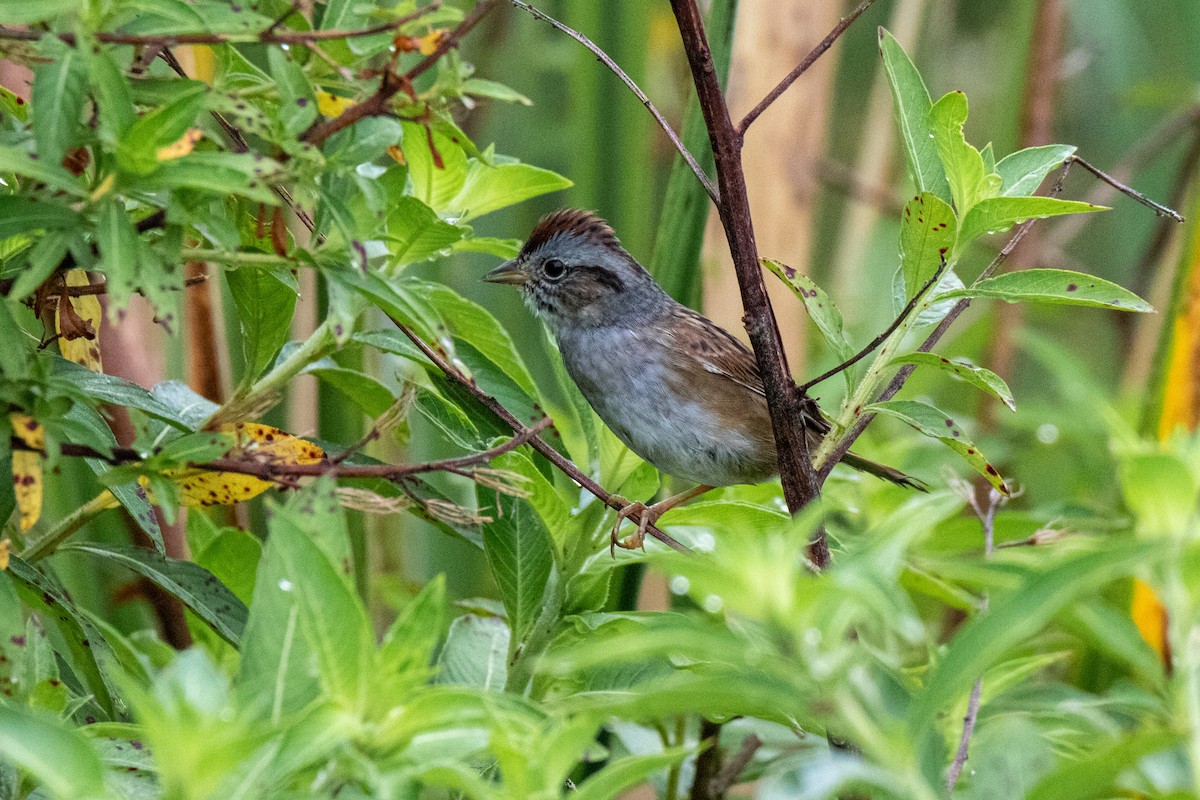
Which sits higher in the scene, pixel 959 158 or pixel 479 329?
pixel 959 158

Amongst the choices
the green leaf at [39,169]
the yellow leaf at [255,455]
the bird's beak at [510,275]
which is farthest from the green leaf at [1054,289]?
the bird's beak at [510,275]

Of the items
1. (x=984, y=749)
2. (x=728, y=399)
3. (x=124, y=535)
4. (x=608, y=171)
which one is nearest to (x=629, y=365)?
(x=728, y=399)

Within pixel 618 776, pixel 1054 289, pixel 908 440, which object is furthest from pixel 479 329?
pixel 908 440

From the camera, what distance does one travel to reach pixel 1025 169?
1.17 metres

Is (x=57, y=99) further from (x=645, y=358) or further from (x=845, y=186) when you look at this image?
(x=845, y=186)

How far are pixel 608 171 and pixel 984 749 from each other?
4.30ft

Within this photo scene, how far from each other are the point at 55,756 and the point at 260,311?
604 millimetres

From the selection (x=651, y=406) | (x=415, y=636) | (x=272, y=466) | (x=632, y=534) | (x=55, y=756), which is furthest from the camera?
(x=651, y=406)

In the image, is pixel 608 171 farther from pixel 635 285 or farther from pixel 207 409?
pixel 207 409

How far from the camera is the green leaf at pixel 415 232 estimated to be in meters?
1.02

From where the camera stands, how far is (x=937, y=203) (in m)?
1.03

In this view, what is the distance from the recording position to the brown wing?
215cm

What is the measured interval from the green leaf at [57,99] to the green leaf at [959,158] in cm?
65

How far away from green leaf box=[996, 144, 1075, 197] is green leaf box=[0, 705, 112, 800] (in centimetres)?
88
